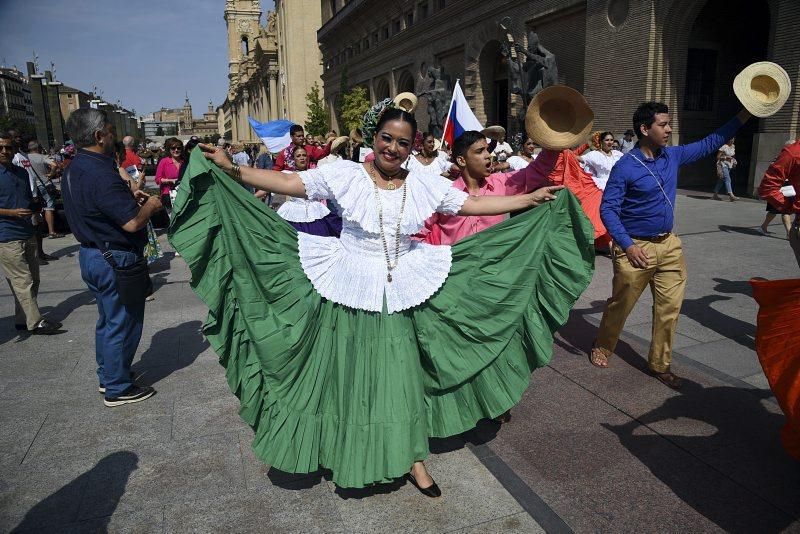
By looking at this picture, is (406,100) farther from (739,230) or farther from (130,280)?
(739,230)

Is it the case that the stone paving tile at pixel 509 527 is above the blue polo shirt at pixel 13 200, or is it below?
below

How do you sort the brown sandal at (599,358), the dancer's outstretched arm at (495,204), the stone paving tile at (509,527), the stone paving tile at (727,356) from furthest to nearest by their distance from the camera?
the brown sandal at (599,358) < the stone paving tile at (727,356) < the dancer's outstretched arm at (495,204) < the stone paving tile at (509,527)

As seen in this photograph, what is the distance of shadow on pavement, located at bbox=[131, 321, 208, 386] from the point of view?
15.4ft

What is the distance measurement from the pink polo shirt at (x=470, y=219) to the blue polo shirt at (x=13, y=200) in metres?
4.11

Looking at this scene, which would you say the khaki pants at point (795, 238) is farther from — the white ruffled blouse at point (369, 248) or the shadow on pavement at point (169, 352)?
the shadow on pavement at point (169, 352)

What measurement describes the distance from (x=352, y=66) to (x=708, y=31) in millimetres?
33845

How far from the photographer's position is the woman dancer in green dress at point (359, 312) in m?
2.85

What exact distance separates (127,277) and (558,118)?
3089mm

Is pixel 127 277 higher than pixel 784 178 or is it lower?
lower

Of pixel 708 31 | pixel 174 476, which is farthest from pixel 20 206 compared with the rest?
pixel 708 31

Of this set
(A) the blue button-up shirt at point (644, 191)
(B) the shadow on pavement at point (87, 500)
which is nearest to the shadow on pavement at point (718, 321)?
(A) the blue button-up shirt at point (644, 191)

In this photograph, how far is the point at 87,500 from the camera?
2959mm

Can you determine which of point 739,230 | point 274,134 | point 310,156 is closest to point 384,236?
point 310,156

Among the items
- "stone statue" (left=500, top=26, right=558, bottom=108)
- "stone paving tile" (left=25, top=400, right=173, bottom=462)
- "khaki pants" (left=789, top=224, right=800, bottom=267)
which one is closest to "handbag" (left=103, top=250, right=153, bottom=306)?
"stone paving tile" (left=25, top=400, right=173, bottom=462)
